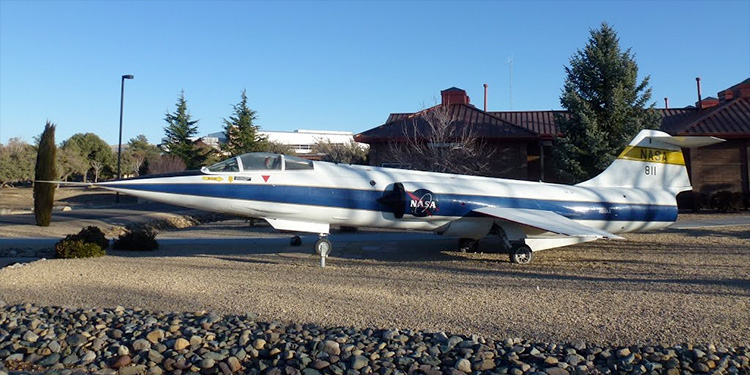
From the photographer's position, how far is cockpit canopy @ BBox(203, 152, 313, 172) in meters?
11.4

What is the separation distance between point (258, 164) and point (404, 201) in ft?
11.7

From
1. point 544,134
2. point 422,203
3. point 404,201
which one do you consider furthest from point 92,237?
point 544,134

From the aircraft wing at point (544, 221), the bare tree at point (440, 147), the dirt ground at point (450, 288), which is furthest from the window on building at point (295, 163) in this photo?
the bare tree at point (440, 147)

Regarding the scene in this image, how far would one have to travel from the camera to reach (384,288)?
9070mm

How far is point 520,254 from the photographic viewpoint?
39.8ft

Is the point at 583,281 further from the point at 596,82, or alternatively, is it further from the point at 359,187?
the point at 596,82

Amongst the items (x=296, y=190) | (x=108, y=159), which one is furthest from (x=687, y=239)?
(x=108, y=159)

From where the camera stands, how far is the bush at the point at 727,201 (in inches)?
945

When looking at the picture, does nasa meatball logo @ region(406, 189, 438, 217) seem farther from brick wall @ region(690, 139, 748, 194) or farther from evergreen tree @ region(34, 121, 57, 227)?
brick wall @ region(690, 139, 748, 194)

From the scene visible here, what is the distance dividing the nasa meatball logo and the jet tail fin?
242 inches

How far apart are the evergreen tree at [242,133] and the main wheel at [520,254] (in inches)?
1076

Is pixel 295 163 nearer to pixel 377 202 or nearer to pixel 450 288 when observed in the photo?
pixel 377 202

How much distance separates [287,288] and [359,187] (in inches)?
152

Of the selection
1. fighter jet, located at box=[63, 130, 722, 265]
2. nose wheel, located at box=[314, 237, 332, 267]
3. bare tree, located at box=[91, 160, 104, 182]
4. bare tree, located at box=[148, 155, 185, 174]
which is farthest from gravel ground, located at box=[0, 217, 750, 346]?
bare tree, located at box=[91, 160, 104, 182]
